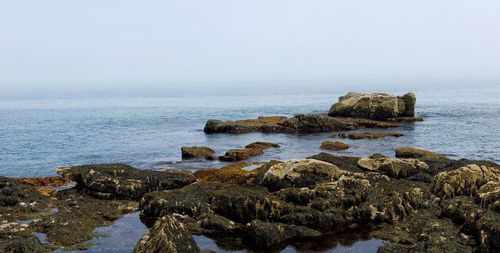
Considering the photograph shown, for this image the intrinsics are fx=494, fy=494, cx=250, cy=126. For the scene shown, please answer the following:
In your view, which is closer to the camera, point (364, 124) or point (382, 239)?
point (382, 239)

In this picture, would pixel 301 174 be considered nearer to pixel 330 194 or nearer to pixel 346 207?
pixel 330 194

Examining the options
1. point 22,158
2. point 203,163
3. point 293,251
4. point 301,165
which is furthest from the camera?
point 22,158

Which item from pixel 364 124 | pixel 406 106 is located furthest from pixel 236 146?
pixel 406 106

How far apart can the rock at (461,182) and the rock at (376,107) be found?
4615 cm

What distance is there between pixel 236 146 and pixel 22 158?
70.8ft

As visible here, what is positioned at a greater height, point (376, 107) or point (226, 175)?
point (376, 107)

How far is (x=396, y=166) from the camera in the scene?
30562 mm

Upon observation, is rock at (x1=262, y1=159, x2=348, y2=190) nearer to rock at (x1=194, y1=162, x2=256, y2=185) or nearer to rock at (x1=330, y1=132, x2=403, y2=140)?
rock at (x1=194, y1=162, x2=256, y2=185)

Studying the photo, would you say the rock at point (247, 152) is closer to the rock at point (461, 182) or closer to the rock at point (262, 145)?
the rock at point (262, 145)

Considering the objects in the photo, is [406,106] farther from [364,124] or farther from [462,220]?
[462,220]

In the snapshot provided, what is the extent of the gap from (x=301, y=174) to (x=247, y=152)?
61.0 ft

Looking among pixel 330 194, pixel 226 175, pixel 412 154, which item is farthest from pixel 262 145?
pixel 330 194

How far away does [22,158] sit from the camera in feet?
161

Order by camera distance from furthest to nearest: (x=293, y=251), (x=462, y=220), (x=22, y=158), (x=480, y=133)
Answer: (x=480, y=133) → (x=22, y=158) → (x=462, y=220) → (x=293, y=251)
